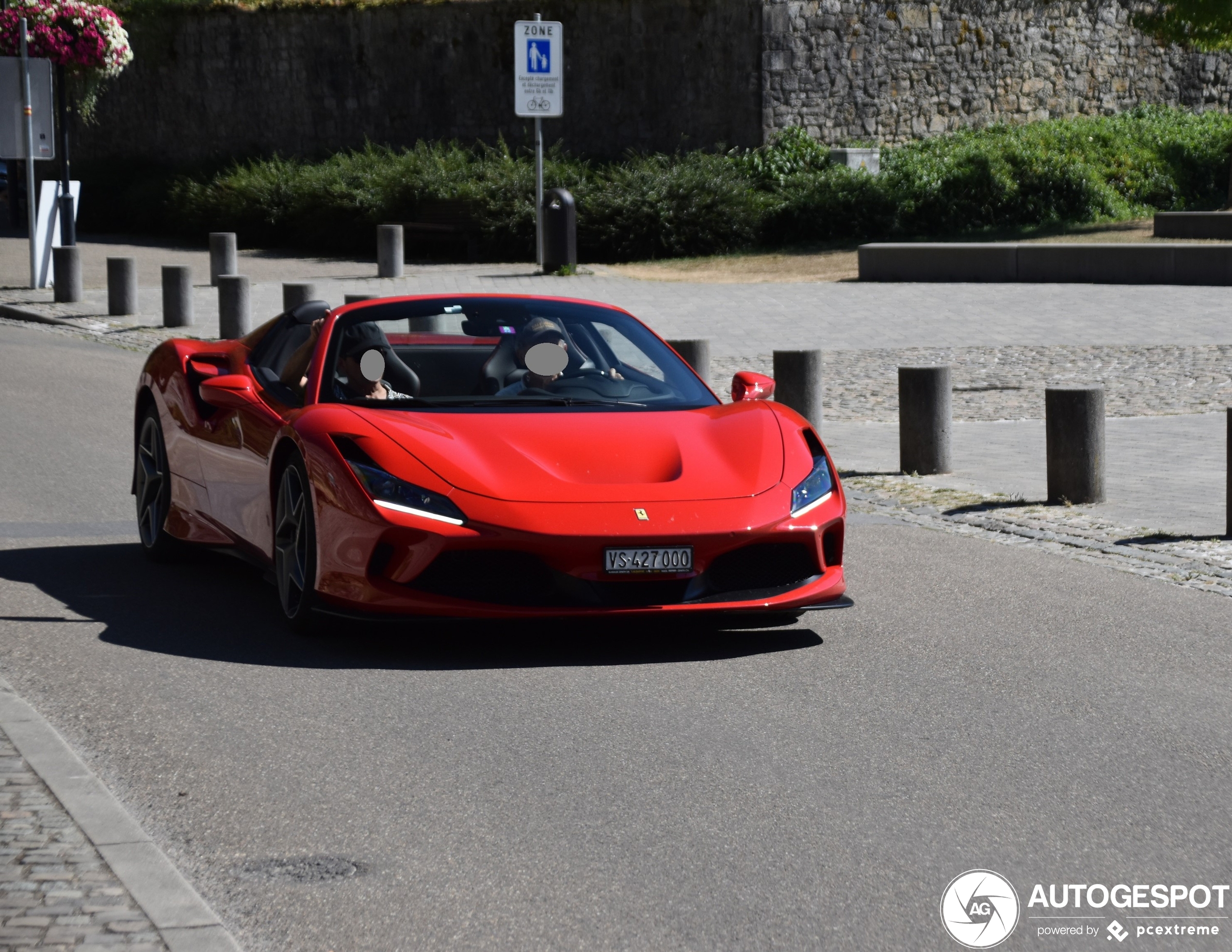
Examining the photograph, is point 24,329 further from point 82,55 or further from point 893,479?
point 893,479

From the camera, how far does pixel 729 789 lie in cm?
482

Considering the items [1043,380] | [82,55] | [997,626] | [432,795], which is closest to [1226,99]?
[82,55]

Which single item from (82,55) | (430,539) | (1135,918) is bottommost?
(1135,918)

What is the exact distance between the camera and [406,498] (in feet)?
20.6

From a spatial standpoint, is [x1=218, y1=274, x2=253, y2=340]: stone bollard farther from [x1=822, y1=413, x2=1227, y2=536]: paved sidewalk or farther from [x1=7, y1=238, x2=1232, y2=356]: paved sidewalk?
[x1=822, y1=413, x2=1227, y2=536]: paved sidewalk

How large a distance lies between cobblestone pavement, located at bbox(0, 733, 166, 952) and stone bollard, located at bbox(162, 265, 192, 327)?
15782mm

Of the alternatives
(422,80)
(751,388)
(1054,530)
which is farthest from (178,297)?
(422,80)

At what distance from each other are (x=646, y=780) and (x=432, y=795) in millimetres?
559

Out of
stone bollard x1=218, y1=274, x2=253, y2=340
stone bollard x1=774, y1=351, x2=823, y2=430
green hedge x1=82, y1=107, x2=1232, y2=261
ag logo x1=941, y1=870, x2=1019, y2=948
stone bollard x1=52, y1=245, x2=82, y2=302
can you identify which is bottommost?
ag logo x1=941, y1=870, x2=1019, y2=948

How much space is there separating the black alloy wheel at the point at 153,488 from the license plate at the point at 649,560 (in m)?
2.65

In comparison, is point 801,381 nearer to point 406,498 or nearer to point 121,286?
point 406,498

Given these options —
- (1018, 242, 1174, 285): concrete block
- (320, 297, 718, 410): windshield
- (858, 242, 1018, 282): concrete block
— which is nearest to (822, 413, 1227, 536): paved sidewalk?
(320, 297, 718, 410): windshield

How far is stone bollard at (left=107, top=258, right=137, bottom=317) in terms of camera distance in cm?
2091

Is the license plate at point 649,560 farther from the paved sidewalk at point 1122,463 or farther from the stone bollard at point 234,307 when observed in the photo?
the stone bollard at point 234,307
